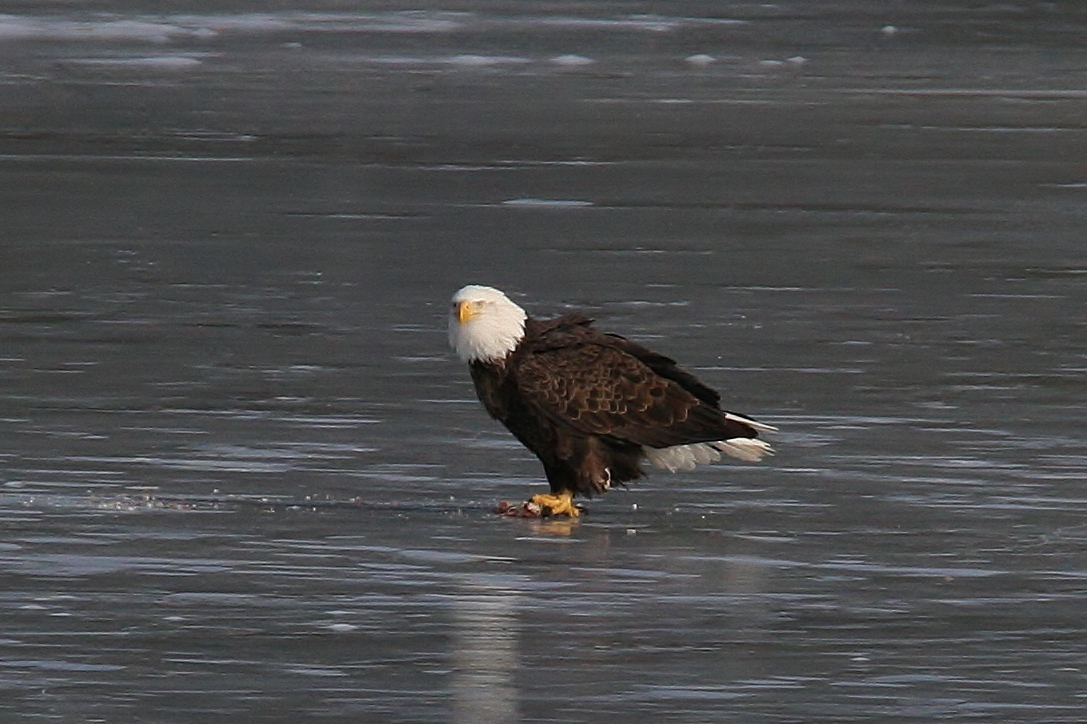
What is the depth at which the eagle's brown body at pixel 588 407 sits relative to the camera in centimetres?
931

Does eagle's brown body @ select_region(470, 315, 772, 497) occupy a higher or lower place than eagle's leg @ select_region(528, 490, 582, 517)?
higher

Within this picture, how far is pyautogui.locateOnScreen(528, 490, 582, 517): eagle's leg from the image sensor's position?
9218 millimetres

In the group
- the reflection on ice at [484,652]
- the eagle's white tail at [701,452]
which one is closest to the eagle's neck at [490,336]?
the eagle's white tail at [701,452]

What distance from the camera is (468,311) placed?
9.25m

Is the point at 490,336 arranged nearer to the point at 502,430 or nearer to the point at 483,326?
the point at 483,326

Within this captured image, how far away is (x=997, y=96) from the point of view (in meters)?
27.8

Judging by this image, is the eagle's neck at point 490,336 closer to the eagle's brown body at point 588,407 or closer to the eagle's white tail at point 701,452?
the eagle's brown body at point 588,407

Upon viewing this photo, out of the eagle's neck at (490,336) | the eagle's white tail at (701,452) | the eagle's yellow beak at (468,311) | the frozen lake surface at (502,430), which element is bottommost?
the frozen lake surface at (502,430)

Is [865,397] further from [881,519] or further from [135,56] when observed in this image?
[135,56]

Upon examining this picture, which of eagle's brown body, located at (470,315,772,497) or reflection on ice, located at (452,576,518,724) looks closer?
reflection on ice, located at (452,576,518,724)

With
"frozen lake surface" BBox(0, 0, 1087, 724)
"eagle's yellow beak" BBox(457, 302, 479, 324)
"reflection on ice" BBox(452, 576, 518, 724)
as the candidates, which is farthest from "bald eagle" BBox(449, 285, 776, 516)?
"reflection on ice" BBox(452, 576, 518, 724)

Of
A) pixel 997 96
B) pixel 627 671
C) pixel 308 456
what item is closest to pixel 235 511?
pixel 308 456

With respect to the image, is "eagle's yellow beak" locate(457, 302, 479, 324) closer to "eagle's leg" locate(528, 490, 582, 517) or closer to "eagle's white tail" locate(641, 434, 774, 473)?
"eagle's leg" locate(528, 490, 582, 517)

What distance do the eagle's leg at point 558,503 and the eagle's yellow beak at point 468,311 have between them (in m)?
0.59
